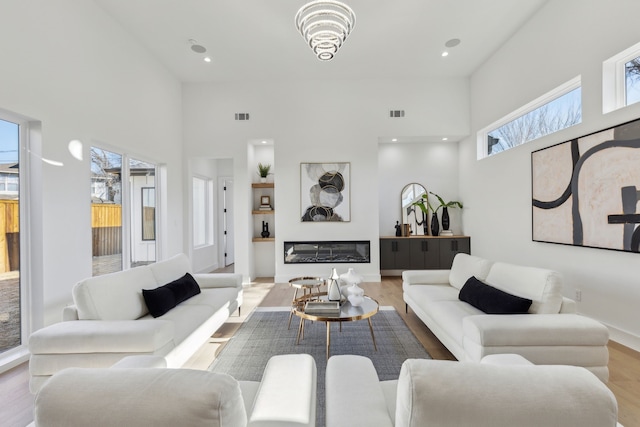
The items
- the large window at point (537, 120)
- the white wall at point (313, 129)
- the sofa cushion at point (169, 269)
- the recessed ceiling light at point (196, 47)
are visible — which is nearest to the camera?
the sofa cushion at point (169, 269)

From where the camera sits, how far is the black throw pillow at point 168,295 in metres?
2.75

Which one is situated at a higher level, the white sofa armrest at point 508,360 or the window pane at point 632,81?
the window pane at point 632,81

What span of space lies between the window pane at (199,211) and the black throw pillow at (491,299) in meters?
5.74

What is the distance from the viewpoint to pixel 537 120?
4281 mm

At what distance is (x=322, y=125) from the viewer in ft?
19.6

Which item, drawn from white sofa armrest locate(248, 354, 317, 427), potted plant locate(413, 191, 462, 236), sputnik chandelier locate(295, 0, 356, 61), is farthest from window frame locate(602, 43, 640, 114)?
white sofa armrest locate(248, 354, 317, 427)

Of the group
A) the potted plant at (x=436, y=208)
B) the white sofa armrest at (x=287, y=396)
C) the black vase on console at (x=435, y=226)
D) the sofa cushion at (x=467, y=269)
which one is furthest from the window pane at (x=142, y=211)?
the black vase on console at (x=435, y=226)

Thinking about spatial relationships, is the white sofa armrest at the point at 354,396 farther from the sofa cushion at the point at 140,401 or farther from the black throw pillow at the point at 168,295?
the black throw pillow at the point at 168,295

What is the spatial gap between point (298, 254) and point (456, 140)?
402 centimetres

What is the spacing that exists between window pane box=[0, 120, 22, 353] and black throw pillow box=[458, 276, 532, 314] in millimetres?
4299

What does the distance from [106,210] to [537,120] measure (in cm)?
598

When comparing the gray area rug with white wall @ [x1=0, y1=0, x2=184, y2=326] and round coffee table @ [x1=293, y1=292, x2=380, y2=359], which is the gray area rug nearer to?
round coffee table @ [x1=293, y1=292, x2=380, y2=359]

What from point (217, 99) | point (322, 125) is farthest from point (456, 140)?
point (217, 99)

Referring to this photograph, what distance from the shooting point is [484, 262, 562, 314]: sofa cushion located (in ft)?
7.88
